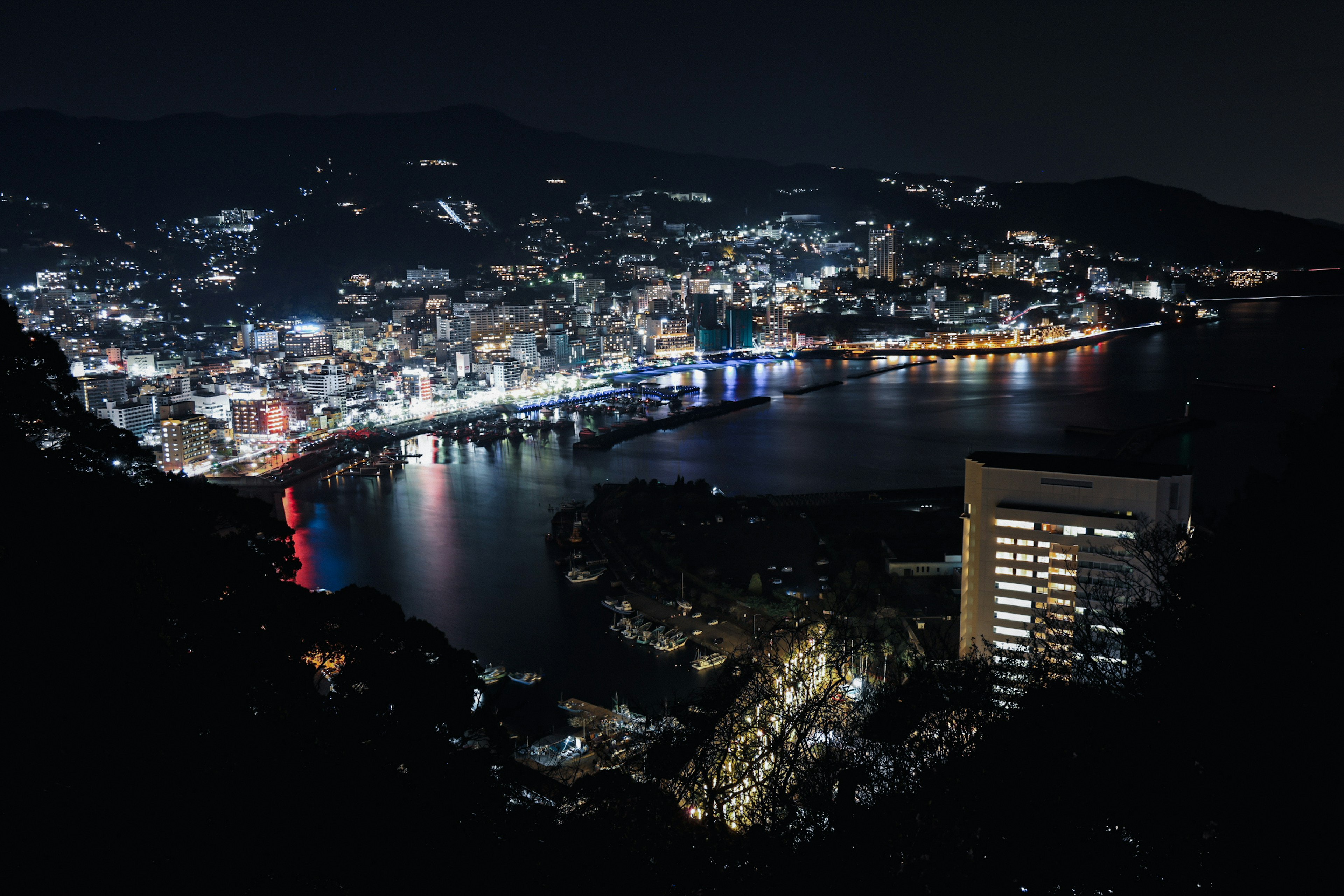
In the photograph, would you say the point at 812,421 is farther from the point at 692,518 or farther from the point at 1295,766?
the point at 1295,766

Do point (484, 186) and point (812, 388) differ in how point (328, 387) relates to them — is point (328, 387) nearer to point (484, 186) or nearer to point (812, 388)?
point (812, 388)

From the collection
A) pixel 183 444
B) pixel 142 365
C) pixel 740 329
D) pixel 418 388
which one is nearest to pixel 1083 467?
pixel 183 444

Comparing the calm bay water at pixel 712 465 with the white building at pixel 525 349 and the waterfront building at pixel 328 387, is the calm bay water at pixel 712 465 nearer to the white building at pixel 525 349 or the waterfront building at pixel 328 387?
the waterfront building at pixel 328 387

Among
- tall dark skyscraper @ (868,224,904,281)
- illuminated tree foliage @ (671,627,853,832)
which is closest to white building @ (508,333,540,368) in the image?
tall dark skyscraper @ (868,224,904,281)

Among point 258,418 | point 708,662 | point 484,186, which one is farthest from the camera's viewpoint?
point 484,186

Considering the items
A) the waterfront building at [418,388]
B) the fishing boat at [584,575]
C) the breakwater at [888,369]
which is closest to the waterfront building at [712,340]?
the breakwater at [888,369]

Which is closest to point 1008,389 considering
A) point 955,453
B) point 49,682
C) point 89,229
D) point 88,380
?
point 955,453
